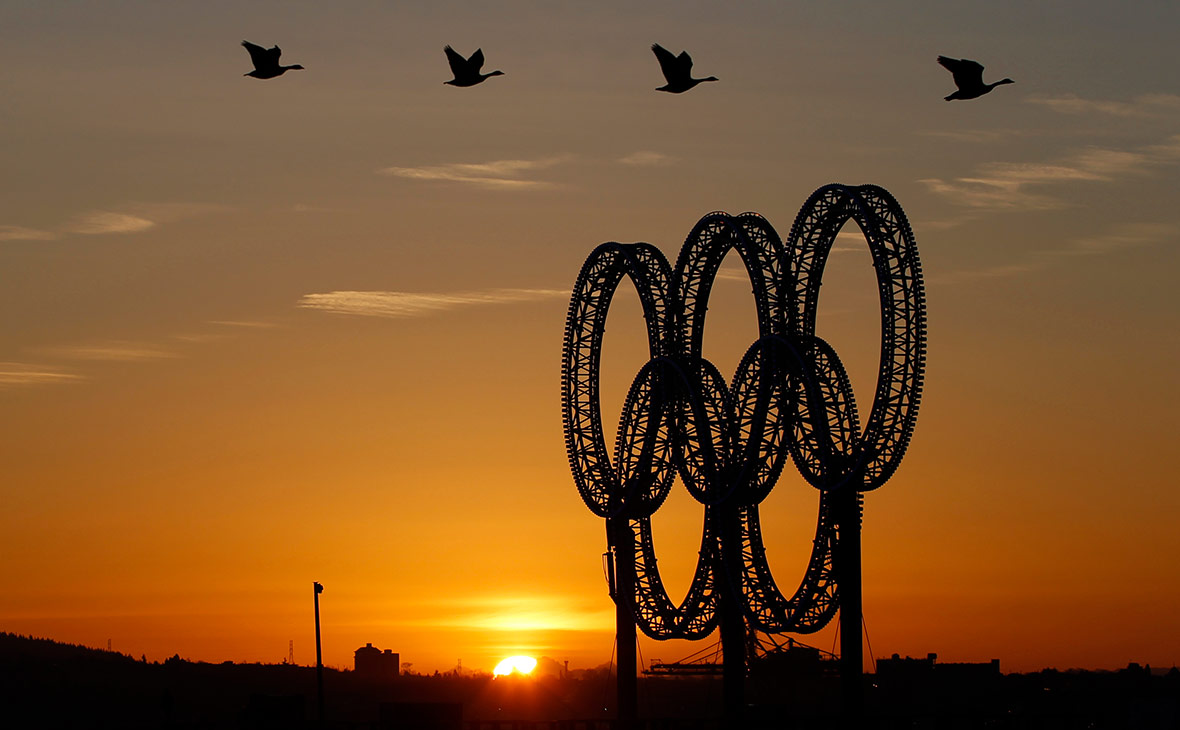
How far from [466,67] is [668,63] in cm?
794

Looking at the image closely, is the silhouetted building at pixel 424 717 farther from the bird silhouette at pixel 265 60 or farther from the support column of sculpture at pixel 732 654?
the bird silhouette at pixel 265 60

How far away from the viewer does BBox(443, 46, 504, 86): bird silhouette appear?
7238cm

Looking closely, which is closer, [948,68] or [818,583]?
[948,68]

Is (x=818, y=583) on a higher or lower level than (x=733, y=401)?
lower

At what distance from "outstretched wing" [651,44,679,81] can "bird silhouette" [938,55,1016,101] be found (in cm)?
1020

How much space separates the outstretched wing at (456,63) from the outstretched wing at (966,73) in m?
17.3

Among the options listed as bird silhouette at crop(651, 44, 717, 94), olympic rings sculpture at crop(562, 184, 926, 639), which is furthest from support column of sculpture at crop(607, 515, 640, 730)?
bird silhouette at crop(651, 44, 717, 94)

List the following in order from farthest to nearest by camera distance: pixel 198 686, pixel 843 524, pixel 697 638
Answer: pixel 198 686
pixel 697 638
pixel 843 524

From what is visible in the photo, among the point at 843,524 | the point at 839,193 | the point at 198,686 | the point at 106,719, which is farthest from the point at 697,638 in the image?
the point at 198,686

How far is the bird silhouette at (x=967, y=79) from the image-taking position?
70.2m

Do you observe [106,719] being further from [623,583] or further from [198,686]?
[623,583]

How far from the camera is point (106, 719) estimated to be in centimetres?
15525

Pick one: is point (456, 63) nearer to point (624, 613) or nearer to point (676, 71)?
point (676, 71)

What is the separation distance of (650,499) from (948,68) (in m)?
51.0
